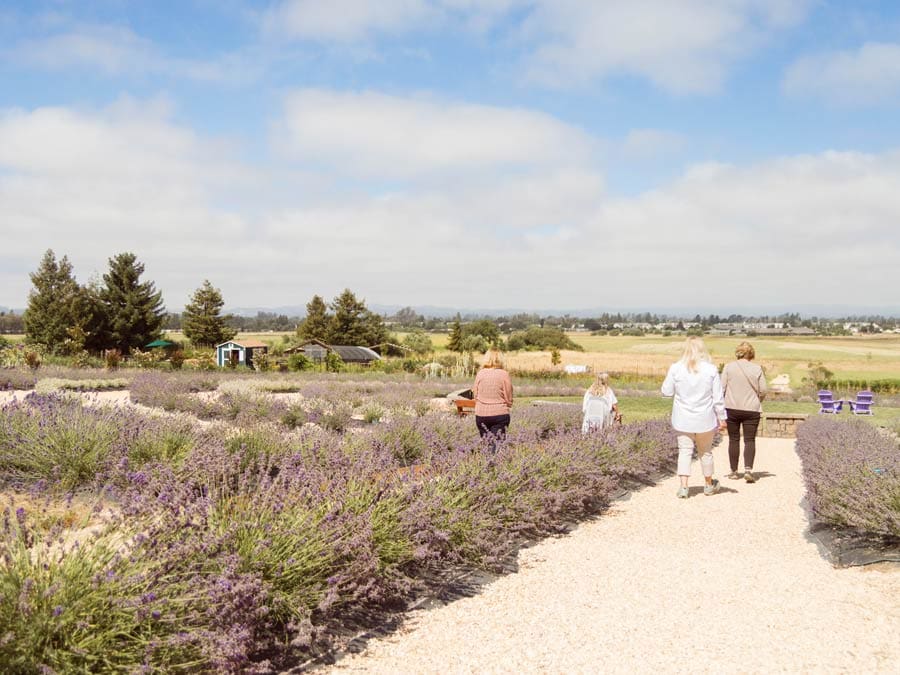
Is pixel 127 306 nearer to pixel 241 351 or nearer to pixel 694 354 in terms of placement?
pixel 241 351

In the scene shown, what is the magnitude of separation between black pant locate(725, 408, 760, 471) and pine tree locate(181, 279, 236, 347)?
4524cm

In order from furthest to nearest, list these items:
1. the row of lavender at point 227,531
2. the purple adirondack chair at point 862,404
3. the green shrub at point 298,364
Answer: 1. the green shrub at point 298,364
2. the purple adirondack chair at point 862,404
3. the row of lavender at point 227,531

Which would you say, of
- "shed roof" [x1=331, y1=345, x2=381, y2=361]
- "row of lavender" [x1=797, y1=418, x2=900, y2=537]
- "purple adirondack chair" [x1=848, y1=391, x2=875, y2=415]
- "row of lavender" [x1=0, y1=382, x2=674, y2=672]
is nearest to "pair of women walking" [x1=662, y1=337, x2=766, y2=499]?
"row of lavender" [x1=0, y1=382, x2=674, y2=672]

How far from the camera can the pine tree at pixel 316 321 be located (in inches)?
2101

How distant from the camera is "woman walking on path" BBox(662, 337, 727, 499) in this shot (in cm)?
680

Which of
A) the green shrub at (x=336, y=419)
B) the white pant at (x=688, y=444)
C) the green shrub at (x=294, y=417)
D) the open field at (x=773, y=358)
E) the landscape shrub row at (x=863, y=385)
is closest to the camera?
the white pant at (x=688, y=444)

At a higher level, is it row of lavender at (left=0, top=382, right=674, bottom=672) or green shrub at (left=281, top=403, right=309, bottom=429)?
row of lavender at (left=0, top=382, right=674, bottom=672)

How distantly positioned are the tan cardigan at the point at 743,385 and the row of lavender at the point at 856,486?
2.71 feet

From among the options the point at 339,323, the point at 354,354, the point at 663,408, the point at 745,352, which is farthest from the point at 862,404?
A: the point at 339,323

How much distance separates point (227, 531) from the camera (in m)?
3.18

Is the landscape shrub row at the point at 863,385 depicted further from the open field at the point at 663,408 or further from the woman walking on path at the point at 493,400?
the woman walking on path at the point at 493,400

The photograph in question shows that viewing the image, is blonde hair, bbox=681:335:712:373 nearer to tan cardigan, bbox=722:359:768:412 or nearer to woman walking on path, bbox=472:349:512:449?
tan cardigan, bbox=722:359:768:412

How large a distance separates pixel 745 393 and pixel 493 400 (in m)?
2.85

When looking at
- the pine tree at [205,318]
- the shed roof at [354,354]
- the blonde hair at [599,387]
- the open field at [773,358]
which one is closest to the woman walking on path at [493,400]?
the blonde hair at [599,387]
